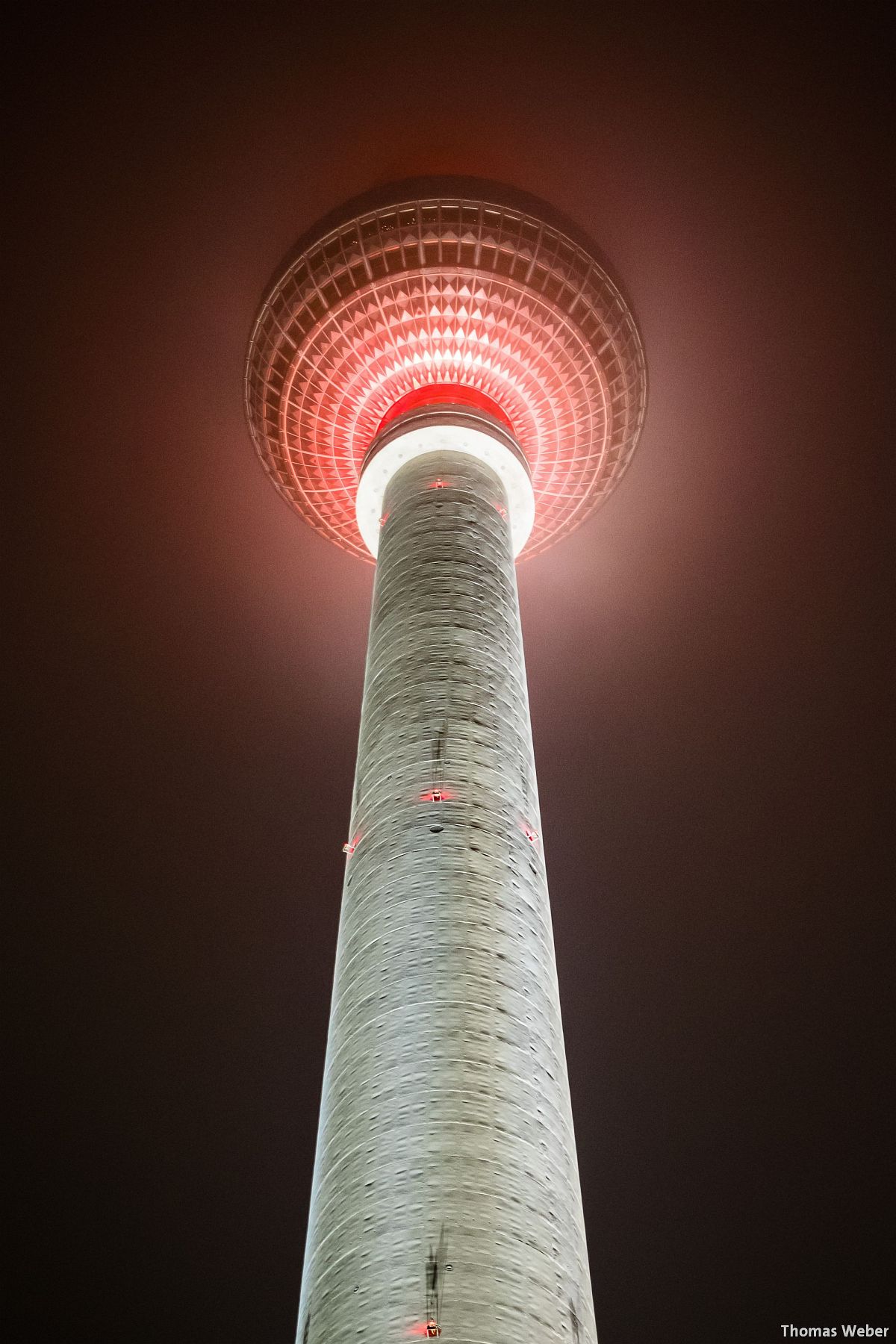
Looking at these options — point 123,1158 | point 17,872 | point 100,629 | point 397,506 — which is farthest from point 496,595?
point 123,1158

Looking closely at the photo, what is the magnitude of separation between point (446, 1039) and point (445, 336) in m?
2.33

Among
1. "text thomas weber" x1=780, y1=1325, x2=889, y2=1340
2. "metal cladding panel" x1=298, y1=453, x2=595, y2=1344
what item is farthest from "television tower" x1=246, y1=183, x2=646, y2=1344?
"text thomas weber" x1=780, y1=1325, x2=889, y2=1340

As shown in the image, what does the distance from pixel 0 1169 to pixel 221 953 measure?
1.41 m

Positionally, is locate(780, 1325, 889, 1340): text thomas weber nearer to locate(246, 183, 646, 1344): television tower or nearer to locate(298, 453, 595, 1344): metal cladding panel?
locate(246, 183, 646, 1344): television tower

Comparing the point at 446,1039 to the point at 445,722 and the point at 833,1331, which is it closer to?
the point at 445,722

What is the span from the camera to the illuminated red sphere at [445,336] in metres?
3.49

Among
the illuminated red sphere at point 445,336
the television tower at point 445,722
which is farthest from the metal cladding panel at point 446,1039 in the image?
the illuminated red sphere at point 445,336

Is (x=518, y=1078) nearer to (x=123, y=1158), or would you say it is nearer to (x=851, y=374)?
(x=851, y=374)

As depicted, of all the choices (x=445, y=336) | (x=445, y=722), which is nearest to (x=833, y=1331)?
(x=445, y=722)

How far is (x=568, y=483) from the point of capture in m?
3.93

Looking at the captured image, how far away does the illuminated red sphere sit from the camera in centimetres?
349

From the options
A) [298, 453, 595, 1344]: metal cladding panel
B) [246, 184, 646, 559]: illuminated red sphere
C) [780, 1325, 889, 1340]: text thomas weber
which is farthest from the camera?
[780, 1325, 889, 1340]: text thomas weber

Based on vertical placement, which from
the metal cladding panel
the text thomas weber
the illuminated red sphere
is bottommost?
the metal cladding panel

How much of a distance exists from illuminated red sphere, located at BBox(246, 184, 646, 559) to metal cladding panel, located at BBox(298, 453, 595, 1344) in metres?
1.12
